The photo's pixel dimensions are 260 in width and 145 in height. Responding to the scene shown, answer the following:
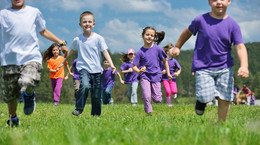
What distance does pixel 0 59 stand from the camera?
5.19m

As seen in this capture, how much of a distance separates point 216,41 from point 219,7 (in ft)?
1.67

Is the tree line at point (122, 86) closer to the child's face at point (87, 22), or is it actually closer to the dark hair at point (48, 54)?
the dark hair at point (48, 54)

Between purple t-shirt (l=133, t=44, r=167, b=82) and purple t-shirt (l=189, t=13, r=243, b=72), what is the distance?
120 inches

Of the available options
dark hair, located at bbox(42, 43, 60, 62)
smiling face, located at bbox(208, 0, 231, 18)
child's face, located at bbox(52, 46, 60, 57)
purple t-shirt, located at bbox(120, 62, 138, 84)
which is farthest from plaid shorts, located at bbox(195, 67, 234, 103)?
purple t-shirt, located at bbox(120, 62, 138, 84)

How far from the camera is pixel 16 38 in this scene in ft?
16.5

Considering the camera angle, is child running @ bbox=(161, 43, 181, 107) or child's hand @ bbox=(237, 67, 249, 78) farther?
child running @ bbox=(161, 43, 181, 107)

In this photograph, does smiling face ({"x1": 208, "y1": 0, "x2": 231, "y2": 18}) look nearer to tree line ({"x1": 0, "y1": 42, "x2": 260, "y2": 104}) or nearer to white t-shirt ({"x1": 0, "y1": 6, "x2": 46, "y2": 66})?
white t-shirt ({"x1": 0, "y1": 6, "x2": 46, "y2": 66})

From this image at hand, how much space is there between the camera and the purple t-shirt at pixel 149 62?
7809 millimetres

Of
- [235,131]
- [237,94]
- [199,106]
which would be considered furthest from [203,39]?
[237,94]

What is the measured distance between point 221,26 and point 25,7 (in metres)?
3.21

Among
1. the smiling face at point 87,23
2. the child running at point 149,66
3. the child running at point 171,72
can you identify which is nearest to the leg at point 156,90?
the child running at point 149,66

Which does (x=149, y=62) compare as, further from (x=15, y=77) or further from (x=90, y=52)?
(x=15, y=77)

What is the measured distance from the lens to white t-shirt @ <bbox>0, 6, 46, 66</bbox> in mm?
5035

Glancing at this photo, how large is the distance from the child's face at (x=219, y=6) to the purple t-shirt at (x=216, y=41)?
0.35 ft
